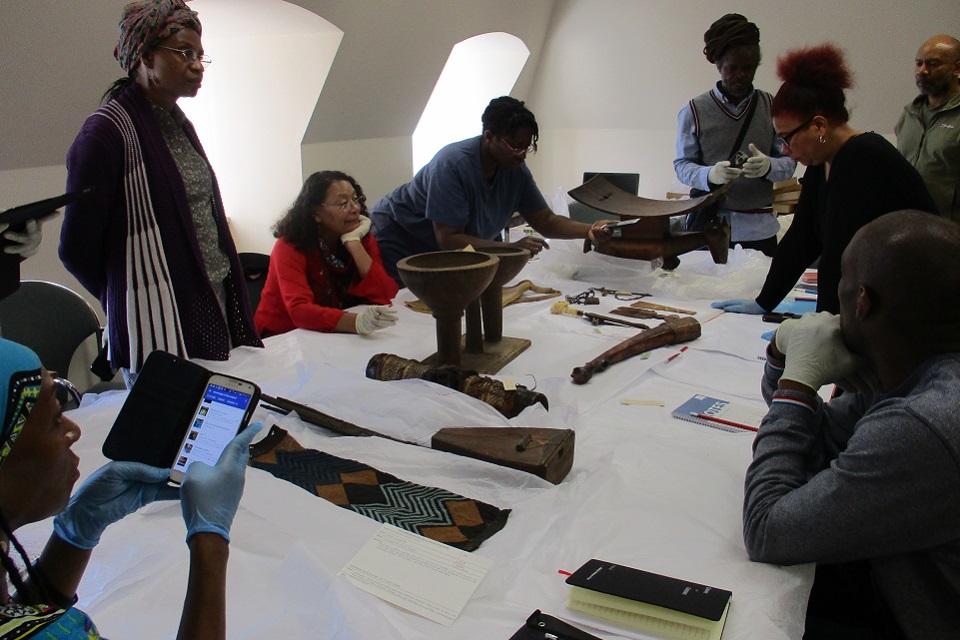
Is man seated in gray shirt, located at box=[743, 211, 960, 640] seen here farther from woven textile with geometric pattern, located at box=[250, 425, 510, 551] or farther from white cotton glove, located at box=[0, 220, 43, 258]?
white cotton glove, located at box=[0, 220, 43, 258]

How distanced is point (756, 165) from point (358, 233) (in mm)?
1531

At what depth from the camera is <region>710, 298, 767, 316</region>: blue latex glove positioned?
224 centimetres

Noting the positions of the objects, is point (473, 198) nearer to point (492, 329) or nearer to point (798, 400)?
point (492, 329)

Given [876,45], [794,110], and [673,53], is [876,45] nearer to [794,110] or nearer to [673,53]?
[673,53]

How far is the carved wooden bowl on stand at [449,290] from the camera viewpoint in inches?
66.4

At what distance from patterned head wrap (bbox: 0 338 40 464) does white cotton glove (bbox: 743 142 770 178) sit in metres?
2.51

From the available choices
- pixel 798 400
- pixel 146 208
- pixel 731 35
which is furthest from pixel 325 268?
pixel 731 35

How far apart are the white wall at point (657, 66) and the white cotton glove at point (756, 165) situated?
7.61 ft

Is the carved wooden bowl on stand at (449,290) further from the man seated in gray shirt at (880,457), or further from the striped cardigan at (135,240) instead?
the man seated in gray shirt at (880,457)

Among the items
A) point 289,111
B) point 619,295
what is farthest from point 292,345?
point 289,111

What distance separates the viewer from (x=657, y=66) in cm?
521

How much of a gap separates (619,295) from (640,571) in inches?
67.2

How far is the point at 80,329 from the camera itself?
203 cm

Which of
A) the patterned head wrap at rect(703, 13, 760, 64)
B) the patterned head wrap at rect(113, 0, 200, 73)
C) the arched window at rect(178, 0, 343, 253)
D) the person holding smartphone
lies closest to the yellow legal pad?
the person holding smartphone
